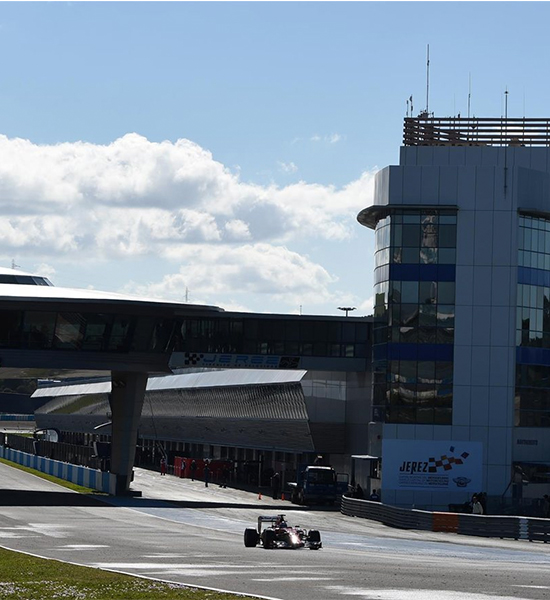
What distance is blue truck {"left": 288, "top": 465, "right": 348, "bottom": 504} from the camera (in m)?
70.3

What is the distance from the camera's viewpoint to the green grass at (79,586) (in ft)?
78.5

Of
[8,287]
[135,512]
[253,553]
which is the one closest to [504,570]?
[253,553]

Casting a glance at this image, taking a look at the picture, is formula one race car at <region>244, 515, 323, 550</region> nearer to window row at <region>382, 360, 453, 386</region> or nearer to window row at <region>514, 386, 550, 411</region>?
window row at <region>382, 360, 453, 386</region>

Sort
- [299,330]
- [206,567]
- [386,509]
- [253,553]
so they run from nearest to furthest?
[206,567]
[253,553]
[386,509]
[299,330]

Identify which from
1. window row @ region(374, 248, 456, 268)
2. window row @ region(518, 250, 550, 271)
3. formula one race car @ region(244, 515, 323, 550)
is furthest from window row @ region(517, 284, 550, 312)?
formula one race car @ region(244, 515, 323, 550)

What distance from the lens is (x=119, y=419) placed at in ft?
246

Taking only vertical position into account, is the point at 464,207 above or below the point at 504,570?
above

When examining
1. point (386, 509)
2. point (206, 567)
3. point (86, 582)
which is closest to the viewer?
point (86, 582)

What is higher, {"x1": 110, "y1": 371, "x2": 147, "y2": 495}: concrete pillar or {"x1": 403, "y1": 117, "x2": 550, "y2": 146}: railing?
{"x1": 403, "y1": 117, "x2": 550, "y2": 146}: railing

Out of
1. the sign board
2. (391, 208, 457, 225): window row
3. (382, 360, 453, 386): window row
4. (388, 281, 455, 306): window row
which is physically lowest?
(382, 360, 453, 386): window row

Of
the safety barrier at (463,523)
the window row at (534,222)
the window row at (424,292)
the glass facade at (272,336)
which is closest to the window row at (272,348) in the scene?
the glass facade at (272,336)

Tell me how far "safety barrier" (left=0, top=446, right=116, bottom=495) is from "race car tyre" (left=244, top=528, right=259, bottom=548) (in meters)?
32.8

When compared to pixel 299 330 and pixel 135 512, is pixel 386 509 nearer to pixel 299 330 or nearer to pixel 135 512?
pixel 135 512

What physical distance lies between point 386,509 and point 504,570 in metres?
24.5
